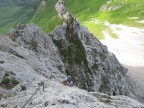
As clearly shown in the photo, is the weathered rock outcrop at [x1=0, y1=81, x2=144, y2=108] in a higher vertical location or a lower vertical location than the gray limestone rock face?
lower

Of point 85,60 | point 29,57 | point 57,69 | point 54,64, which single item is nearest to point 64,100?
point 29,57

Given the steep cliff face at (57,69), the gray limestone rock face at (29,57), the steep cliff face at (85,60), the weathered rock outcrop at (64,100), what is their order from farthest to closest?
the steep cliff face at (85,60), the gray limestone rock face at (29,57), the steep cliff face at (57,69), the weathered rock outcrop at (64,100)

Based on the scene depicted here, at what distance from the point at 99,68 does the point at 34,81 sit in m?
31.5

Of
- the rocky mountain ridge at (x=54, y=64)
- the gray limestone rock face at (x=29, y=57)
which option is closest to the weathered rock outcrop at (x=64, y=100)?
the rocky mountain ridge at (x=54, y=64)

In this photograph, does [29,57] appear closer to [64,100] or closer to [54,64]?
[54,64]

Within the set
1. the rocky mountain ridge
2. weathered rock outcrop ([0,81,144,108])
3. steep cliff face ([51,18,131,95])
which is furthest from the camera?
steep cliff face ([51,18,131,95])

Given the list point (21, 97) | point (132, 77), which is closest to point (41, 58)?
point (21, 97)

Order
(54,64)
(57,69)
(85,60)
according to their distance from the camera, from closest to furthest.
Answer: (57,69) < (54,64) < (85,60)

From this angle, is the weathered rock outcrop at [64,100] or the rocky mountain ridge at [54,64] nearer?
the weathered rock outcrop at [64,100]

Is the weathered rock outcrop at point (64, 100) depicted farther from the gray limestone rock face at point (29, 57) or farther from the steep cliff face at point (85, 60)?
the steep cliff face at point (85, 60)

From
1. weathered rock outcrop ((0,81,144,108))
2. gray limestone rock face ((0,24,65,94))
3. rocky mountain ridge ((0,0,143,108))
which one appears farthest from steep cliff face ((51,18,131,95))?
weathered rock outcrop ((0,81,144,108))

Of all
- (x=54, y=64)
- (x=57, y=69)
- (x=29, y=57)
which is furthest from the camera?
(x=54, y=64)

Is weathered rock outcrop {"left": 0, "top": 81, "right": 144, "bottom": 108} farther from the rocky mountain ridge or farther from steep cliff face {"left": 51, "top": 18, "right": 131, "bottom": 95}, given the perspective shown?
steep cliff face {"left": 51, "top": 18, "right": 131, "bottom": 95}

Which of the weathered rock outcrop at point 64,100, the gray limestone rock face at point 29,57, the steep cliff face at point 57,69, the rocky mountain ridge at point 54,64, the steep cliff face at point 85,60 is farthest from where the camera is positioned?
the steep cliff face at point 85,60
